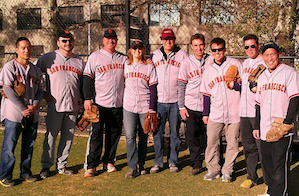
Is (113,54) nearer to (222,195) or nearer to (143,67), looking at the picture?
(143,67)

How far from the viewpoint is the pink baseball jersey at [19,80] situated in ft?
15.0

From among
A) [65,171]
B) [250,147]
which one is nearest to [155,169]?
[65,171]

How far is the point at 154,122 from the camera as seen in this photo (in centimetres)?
502

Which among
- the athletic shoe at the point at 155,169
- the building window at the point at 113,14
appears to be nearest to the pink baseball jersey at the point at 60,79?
the athletic shoe at the point at 155,169

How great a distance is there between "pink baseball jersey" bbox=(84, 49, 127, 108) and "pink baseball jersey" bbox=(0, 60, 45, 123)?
74 cm

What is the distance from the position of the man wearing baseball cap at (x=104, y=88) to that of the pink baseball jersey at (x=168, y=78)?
58 cm

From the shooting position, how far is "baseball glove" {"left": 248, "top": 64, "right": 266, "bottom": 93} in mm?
4291

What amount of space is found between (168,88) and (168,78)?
15cm

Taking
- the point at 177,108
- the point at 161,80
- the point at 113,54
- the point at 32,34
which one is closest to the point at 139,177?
the point at 177,108

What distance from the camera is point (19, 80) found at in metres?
4.63

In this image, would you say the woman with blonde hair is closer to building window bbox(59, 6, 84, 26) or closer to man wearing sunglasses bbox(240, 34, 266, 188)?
Result: man wearing sunglasses bbox(240, 34, 266, 188)

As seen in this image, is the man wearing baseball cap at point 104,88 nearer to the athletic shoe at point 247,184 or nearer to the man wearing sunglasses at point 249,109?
the man wearing sunglasses at point 249,109

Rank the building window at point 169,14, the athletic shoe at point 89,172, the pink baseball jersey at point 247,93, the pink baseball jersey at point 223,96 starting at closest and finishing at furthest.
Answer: the pink baseball jersey at point 247,93 < the pink baseball jersey at point 223,96 < the athletic shoe at point 89,172 < the building window at point 169,14

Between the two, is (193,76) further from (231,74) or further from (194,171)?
(194,171)
